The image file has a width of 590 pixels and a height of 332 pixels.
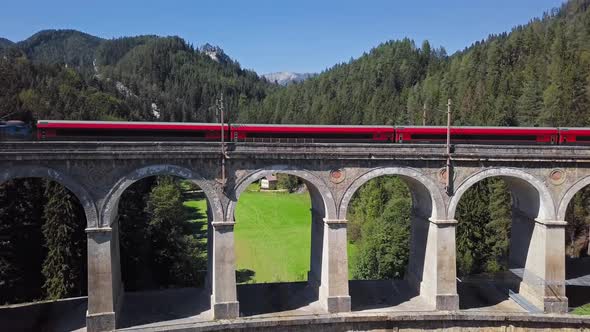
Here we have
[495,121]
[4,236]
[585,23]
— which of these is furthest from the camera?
[585,23]

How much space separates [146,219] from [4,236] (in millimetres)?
10551

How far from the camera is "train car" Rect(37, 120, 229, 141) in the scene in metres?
24.7

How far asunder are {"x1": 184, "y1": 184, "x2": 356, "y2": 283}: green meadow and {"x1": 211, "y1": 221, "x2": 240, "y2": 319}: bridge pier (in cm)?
1963

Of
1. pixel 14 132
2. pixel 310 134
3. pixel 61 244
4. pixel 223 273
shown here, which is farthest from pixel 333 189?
pixel 61 244

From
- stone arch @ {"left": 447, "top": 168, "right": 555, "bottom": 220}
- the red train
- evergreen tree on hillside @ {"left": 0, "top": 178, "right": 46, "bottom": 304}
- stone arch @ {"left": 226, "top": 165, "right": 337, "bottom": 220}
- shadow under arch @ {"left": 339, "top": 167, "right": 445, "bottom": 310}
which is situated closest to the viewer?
the red train

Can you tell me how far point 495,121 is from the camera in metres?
67.4

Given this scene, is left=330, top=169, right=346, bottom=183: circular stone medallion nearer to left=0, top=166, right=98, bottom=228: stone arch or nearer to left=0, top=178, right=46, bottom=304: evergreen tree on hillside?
left=0, top=166, right=98, bottom=228: stone arch

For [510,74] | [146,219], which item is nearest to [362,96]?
[510,74]

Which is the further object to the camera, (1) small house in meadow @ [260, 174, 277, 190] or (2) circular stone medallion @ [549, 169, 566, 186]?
(1) small house in meadow @ [260, 174, 277, 190]

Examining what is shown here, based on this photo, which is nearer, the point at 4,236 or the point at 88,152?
the point at 88,152

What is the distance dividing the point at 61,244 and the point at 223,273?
1357 cm

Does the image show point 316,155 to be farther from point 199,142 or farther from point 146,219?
point 146,219

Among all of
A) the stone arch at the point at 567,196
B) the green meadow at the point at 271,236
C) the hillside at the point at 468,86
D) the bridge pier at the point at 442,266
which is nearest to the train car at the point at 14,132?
the bridge pier at the point at 442,266

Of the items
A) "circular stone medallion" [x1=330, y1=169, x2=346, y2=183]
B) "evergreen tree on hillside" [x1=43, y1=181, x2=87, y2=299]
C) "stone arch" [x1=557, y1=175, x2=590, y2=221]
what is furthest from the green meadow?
"stone arch" [x1=557, y1=175, x2=590, y2=221]
